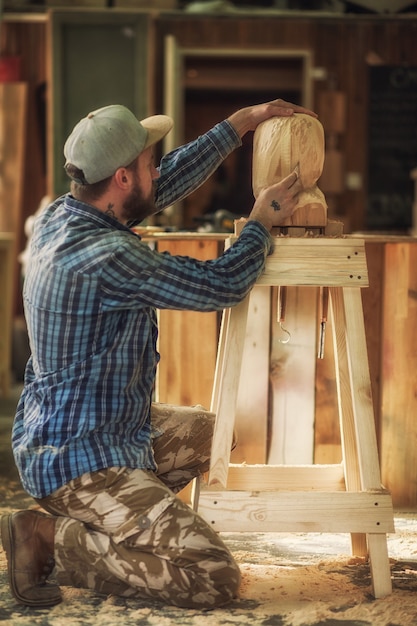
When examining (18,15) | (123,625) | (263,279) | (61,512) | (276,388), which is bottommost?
(123,625)

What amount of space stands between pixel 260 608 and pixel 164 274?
0.97 m

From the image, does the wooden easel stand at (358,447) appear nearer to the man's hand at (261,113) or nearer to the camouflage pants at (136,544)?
the camouflage pants at (136,544)

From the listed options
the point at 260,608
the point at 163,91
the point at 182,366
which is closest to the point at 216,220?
the point at 182,366

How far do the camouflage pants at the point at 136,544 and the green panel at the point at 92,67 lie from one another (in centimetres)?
469

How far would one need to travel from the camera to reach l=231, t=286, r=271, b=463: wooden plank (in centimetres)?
339

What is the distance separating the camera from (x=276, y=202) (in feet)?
8.51

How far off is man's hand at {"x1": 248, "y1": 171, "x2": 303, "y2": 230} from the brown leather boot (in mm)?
1062

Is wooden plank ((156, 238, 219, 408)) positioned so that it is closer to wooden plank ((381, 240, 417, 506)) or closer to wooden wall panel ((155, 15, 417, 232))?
wooden plank ((381, 240, 417, 506))

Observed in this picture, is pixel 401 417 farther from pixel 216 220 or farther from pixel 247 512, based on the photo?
pixel 216 220

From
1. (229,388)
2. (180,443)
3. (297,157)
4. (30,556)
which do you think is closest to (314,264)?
(297,157)

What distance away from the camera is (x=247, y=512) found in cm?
257

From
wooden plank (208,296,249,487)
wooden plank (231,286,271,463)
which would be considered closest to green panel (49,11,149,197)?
wooden plank (231,286,271,463)

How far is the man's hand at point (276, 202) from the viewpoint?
8.46ft

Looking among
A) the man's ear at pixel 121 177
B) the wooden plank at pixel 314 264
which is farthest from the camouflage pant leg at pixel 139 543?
the man's ear at pixel 121 177
